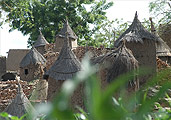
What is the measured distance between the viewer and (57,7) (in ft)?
92.0

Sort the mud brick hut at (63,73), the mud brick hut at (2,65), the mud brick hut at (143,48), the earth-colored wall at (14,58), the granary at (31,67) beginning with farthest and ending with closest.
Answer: the earth-colored wall at (14,58) < the mud brick hut at (2,65) < the granary at (31,67) < the mud brick hut at (143,48) < the mud brick hut at (63,73)

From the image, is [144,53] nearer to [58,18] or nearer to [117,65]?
[117,65]

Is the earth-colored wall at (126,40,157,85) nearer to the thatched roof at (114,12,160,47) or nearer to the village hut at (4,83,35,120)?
the thatched roof at (114,12,160,47)

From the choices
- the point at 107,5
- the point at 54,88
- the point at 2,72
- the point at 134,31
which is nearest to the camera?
the point at 54,88

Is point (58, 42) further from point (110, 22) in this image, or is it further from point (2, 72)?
point (110, 22)

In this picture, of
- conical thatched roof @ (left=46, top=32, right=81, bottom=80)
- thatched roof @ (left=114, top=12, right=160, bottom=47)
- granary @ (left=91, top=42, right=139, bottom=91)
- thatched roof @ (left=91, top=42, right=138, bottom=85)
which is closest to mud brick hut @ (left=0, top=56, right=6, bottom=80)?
thatched roof @ (left=114, top=12, right=160, bottom=47)

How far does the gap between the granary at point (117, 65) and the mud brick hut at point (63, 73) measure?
54cm

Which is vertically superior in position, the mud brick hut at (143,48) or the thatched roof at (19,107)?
the mud brick hut at (143,48)

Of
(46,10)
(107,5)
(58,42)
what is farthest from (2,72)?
(107,5)

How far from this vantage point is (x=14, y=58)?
23844 millimetres

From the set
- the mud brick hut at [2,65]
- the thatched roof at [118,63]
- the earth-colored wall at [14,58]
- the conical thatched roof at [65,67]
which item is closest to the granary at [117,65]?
the thatched roof at [118,63]

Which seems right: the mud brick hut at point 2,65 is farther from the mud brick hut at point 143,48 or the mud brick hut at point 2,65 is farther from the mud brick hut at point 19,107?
the mud brick hut at point 19,107

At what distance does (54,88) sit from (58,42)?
1229cm

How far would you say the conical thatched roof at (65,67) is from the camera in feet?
22.0
